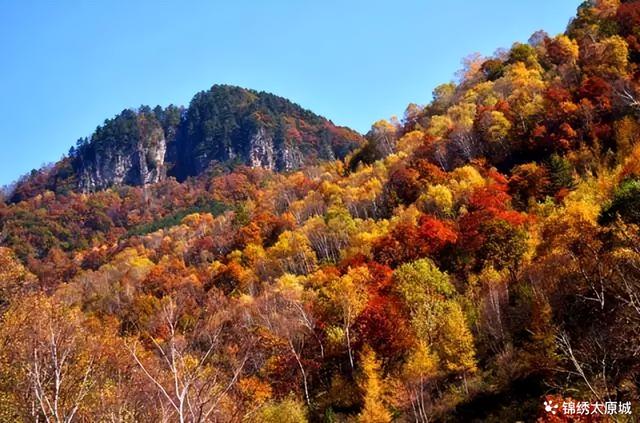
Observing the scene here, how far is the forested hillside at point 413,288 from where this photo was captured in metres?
20.8

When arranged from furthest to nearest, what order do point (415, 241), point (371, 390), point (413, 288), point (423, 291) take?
point (415, 241)
point (413, 288)
point (423, 291)
point (371, 390)

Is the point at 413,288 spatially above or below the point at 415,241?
below

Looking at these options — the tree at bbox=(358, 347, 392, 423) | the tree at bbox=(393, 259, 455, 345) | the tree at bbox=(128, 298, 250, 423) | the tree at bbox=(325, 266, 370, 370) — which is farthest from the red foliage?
the tree at bbox=(128, 298, 250, 423)

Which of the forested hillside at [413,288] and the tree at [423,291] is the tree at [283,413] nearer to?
the forested hillside at [413,288]

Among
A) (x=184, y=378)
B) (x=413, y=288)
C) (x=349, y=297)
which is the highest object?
(x=184, y=378)

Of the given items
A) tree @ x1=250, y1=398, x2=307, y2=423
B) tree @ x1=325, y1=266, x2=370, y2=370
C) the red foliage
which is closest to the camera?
tree @ x1=250, y1=398, x2=307, y2=423

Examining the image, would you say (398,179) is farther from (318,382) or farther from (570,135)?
(318,382)

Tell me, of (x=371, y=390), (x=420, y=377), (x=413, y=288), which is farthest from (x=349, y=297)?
(x=420, y=377)

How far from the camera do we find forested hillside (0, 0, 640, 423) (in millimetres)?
20828

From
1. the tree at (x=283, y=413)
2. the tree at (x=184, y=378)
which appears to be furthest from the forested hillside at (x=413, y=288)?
the tree at (x=283, y=413)

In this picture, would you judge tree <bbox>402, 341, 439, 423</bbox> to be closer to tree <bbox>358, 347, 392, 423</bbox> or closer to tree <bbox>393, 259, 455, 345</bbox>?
tree <bbox>358, 347, 392, 423</bbox>

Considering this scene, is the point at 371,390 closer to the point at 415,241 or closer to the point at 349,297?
the point at 349,297

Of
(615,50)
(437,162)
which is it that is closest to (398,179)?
(437,162)

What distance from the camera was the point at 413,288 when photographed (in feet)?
149
